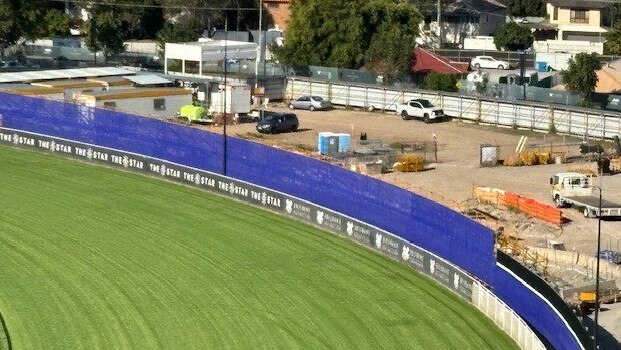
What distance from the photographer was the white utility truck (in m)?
41.6

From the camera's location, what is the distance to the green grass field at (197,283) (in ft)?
90.7

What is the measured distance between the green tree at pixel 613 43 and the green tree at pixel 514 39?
8.05 meters

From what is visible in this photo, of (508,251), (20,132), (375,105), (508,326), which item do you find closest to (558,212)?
(508,251)

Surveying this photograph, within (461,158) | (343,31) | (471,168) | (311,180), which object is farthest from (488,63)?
(311,180)

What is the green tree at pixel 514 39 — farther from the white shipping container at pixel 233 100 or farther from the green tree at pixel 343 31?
the white shipping container at pixel 233 100

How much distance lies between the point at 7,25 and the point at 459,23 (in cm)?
3877

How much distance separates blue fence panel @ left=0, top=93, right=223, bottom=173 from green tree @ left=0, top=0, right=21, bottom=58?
26894 millimetres

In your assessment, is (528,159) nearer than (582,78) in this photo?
Yes

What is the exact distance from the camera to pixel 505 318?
28094 mm

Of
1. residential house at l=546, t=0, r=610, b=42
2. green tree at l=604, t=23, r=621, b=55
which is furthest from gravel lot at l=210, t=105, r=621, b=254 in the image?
residential house at l=546, t=0, r=610, b=42

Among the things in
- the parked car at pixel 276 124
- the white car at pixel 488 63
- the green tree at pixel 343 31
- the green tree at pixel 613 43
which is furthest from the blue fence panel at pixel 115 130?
the green tree at pixel 613 43

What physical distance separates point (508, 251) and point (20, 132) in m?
25.5

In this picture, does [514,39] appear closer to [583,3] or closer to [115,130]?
[583,3]

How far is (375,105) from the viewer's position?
6588cm
